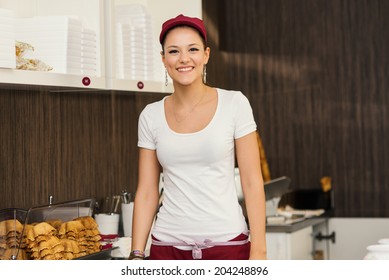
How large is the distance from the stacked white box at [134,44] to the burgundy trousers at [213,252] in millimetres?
1180

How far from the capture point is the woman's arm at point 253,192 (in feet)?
6.07

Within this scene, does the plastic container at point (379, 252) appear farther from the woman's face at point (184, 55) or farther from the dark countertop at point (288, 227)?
the dark countertop at point (288, 227)

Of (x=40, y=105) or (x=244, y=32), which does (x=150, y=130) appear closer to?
(x=40, y=105)

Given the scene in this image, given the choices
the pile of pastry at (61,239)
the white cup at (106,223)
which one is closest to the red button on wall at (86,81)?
the pile of pastry at (61,239)

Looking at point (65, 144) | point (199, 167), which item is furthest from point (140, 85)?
point (199, 167)

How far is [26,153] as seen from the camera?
2.94 m

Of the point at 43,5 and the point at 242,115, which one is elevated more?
the point at 43,5

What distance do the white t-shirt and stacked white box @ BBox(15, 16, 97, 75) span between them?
0.85 meters

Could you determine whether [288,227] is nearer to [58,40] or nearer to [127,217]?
[127,217]

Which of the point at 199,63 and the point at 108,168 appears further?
the point at 108,168

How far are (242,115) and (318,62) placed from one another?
10.2 ft

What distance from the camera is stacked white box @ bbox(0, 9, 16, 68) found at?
2.37m

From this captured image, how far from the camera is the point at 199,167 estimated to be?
6.14 ft
